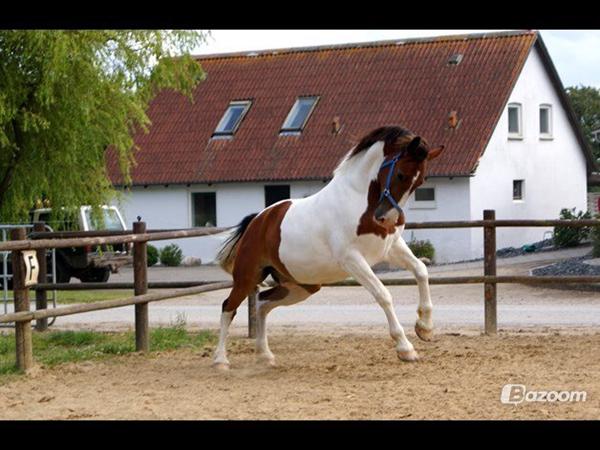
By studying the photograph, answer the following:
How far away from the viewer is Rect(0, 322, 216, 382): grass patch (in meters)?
11.1

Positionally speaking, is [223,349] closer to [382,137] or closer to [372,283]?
[372,283]

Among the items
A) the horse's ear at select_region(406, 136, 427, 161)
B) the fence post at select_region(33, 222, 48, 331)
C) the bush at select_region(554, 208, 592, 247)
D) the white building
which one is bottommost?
the fence post at select_region(33, 222, 48, 331)

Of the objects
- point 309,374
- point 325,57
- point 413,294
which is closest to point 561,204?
point 325,57

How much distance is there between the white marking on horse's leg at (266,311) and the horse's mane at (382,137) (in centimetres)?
123

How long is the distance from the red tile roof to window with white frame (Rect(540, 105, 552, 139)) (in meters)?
3.36

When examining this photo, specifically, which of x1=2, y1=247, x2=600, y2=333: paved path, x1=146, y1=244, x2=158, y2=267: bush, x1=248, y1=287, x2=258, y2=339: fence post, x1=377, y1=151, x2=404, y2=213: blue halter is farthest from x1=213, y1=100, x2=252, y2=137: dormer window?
x1=377, y1=151, x2=404, y2=213: blue halter

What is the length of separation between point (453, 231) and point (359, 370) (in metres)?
20.3

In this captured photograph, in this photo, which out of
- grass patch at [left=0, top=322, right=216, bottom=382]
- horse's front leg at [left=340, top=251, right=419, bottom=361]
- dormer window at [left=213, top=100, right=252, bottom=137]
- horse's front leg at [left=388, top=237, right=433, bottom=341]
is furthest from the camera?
dormer window at [left=213, top=100, right=252, bottom=137]

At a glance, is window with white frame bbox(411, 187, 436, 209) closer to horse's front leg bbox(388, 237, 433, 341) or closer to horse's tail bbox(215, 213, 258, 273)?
horse's tail bbox(215, 213, 258, 273)

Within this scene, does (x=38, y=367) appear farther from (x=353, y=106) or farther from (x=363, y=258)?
(x=353, y=106)

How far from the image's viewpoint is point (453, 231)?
2967 centimetres

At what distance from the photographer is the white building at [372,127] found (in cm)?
3055

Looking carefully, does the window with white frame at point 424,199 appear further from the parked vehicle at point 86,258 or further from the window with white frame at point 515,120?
the parked vehicle at point 86,258

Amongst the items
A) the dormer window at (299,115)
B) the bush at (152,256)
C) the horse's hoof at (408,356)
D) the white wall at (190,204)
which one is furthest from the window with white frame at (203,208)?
the horse's hoof at (408,356)
